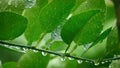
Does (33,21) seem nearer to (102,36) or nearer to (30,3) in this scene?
(30,3)

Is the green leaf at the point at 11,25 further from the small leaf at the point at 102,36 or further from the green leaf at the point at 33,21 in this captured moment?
the small leaf at the point at 102,36

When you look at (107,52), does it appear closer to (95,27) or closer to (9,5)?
(95,27)

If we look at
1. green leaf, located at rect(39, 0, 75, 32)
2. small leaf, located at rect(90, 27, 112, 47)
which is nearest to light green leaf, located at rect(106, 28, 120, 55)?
small leaf, located at rect(90, 27, 112, 47)

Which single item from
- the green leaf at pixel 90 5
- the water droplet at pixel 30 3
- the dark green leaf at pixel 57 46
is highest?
the green leaf at pixel 90 5

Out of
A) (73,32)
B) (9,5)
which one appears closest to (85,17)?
(73,32)

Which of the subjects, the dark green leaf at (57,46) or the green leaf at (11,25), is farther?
the dark green leaf at (57,46)

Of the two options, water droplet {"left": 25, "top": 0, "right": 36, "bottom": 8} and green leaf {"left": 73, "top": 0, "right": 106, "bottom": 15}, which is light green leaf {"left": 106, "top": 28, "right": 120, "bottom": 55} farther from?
water droplet {"left": 25, "top": 0, "right": 36, "bottom": 8}

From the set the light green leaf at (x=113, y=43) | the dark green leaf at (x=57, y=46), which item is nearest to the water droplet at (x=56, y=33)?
the dark green leaf at (x=57, y=46)
